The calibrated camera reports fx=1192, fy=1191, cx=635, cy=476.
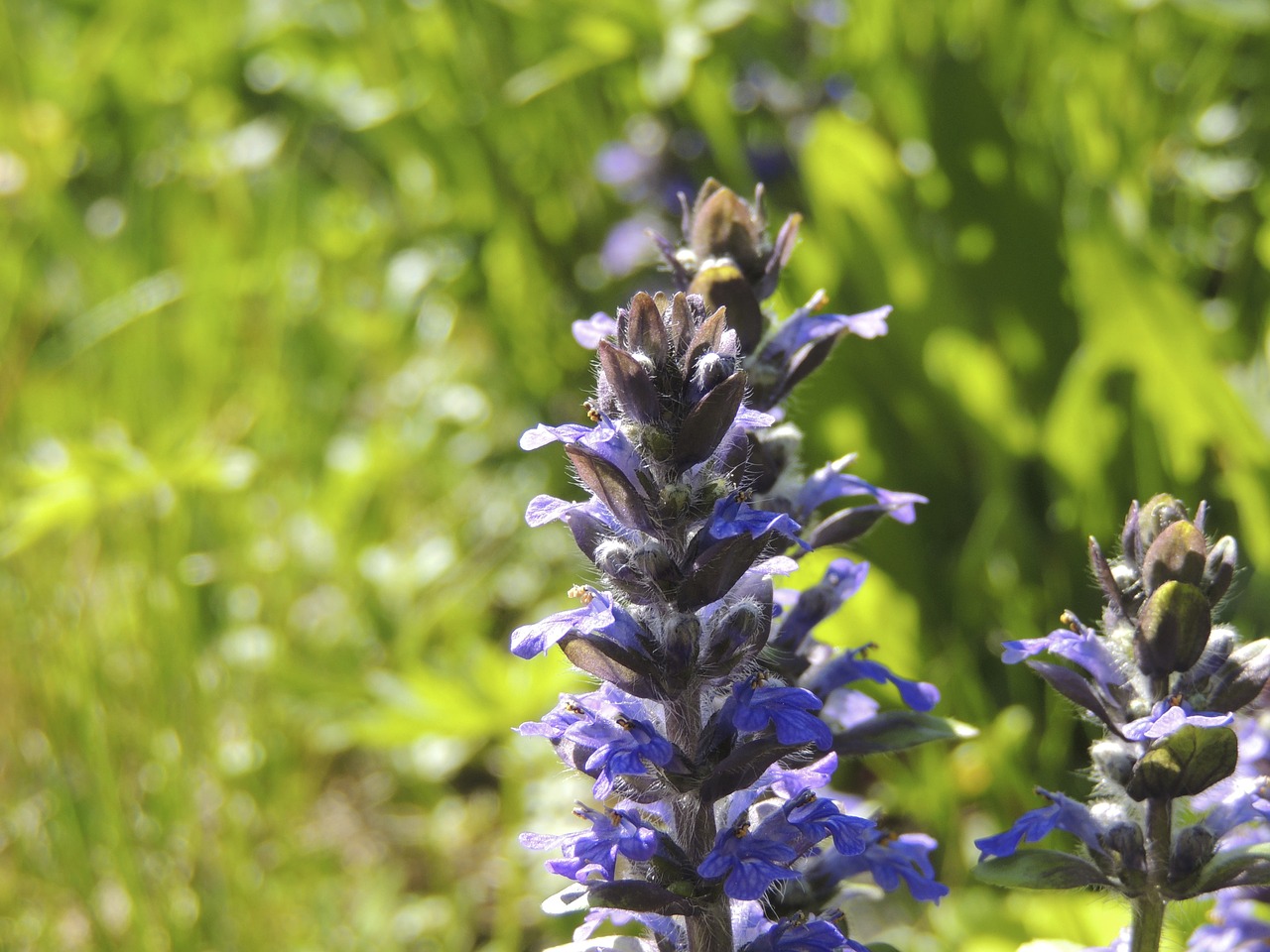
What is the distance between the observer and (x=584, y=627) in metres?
0.67

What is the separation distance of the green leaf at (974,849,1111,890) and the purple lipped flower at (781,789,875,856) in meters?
0.12

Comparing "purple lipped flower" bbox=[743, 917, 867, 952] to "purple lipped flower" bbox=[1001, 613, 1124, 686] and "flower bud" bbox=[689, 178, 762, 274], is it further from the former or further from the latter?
"flower bud" bbox=[689, 178, 762, 274]

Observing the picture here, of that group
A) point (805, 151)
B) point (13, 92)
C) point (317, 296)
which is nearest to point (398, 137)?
point (317, 296)

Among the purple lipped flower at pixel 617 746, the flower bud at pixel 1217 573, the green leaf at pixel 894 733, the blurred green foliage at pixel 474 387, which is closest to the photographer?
the purple lipped flower at pixel 617 746

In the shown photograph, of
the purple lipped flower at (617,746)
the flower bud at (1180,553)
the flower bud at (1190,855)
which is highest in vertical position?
the flower bud at (1180,553)

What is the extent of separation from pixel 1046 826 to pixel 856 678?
166mm

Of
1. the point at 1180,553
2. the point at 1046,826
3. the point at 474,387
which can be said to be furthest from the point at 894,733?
the point at 474,387

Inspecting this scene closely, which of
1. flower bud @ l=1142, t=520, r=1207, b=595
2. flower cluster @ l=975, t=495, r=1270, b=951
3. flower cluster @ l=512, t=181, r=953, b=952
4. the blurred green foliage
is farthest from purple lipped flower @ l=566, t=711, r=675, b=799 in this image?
the blurred green foliage

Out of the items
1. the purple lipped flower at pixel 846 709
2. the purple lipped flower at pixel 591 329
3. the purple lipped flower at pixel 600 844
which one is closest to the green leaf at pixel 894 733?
the purple lipped flower at pixel 846 709

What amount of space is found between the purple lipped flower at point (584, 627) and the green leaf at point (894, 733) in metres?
0.26

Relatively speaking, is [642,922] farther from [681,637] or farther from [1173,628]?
[1173,628]

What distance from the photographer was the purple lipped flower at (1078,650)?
75 cm

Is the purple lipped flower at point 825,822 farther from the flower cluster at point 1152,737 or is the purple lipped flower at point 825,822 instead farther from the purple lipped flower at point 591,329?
the purple lipped flower at point 591,329

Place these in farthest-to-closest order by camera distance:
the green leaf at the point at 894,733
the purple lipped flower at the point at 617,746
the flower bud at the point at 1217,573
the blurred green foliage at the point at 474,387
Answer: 1. the blurred green foliage at the point at 474,387
2. the green leaf at the point at 894,733
3. the flower bud at the point at 1217,573
4. the purple lipped flower at the point at 617,746
